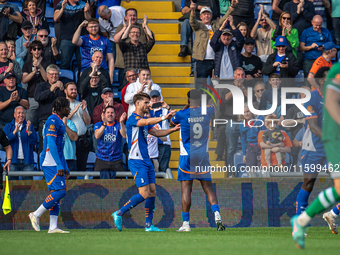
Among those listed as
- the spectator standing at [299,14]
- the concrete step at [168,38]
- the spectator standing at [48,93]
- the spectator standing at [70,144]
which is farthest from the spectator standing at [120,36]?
the spectator standing at [299,14]

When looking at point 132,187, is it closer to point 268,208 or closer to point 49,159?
point 49,159

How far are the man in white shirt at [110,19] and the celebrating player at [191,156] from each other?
5.15m

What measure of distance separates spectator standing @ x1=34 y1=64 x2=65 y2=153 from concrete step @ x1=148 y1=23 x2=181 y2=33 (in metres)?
4.90

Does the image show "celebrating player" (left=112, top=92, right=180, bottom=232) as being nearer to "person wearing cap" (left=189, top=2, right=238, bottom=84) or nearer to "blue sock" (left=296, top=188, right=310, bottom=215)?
"blue sock" (left=296, top=188, right=310, bottom=215)

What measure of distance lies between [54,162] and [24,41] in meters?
5.63

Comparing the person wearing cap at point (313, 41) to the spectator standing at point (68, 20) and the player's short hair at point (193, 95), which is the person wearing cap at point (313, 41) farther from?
the spectator standing at point (68, 20)

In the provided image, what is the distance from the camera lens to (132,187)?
10375mm

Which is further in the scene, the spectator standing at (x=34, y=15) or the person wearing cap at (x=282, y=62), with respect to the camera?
the spectator standing at (x=34, y=15)

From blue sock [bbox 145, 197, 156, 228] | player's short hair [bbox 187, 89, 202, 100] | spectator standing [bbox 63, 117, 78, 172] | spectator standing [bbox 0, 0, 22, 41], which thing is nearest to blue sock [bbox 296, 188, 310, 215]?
player's short hair [bbox 187, 89, 202, 100]

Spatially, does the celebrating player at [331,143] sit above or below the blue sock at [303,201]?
above

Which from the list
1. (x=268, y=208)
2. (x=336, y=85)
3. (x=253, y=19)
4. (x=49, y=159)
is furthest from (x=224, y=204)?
(x=253, y=19)

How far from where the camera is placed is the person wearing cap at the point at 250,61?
41.7 ft

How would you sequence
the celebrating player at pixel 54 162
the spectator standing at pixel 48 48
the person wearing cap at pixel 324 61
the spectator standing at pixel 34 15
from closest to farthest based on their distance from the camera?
the celebrating player at pixel 54 162
the person wearing cap at pixel 324 61
the spectator standing at pixel 48 48
the spectator standing at pixel 34 15

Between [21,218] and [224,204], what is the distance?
4.30m
